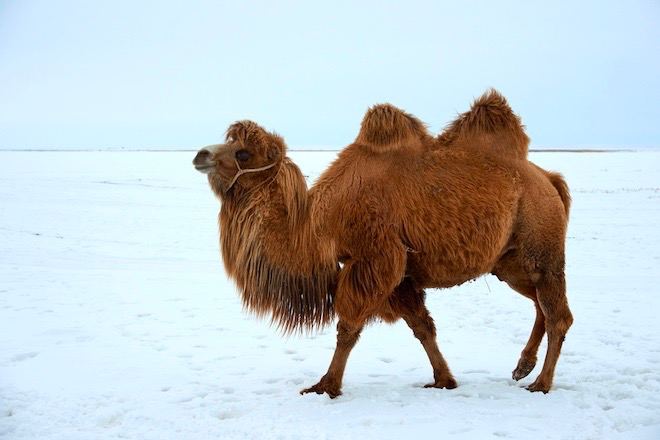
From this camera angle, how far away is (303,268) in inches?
186

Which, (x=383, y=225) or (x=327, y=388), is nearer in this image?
(x=383, y=225)

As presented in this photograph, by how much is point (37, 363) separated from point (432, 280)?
11.9 ft

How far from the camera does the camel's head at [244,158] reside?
486 centimetres

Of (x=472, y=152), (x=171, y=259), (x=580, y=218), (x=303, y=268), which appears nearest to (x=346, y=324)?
(x=303, y=268)

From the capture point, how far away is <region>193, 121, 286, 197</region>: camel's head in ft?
15.9

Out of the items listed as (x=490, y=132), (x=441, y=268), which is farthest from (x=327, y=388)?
(x=490, y=132)

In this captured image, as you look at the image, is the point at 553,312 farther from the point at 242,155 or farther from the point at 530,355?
the point at 242,155

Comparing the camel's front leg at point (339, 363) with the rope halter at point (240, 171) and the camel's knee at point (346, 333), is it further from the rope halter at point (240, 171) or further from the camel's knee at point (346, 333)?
the rope halter at point (240, 171)

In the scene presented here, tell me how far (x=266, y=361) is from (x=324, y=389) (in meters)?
1.21

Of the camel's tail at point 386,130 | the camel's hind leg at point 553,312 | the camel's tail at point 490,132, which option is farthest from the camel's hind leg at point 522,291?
the camel's tail at point 386,130

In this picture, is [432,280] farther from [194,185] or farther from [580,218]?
[194,185]

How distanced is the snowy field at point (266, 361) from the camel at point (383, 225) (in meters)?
0.47

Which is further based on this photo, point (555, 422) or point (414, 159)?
point (414, 159)

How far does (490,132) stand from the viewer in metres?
5.36
